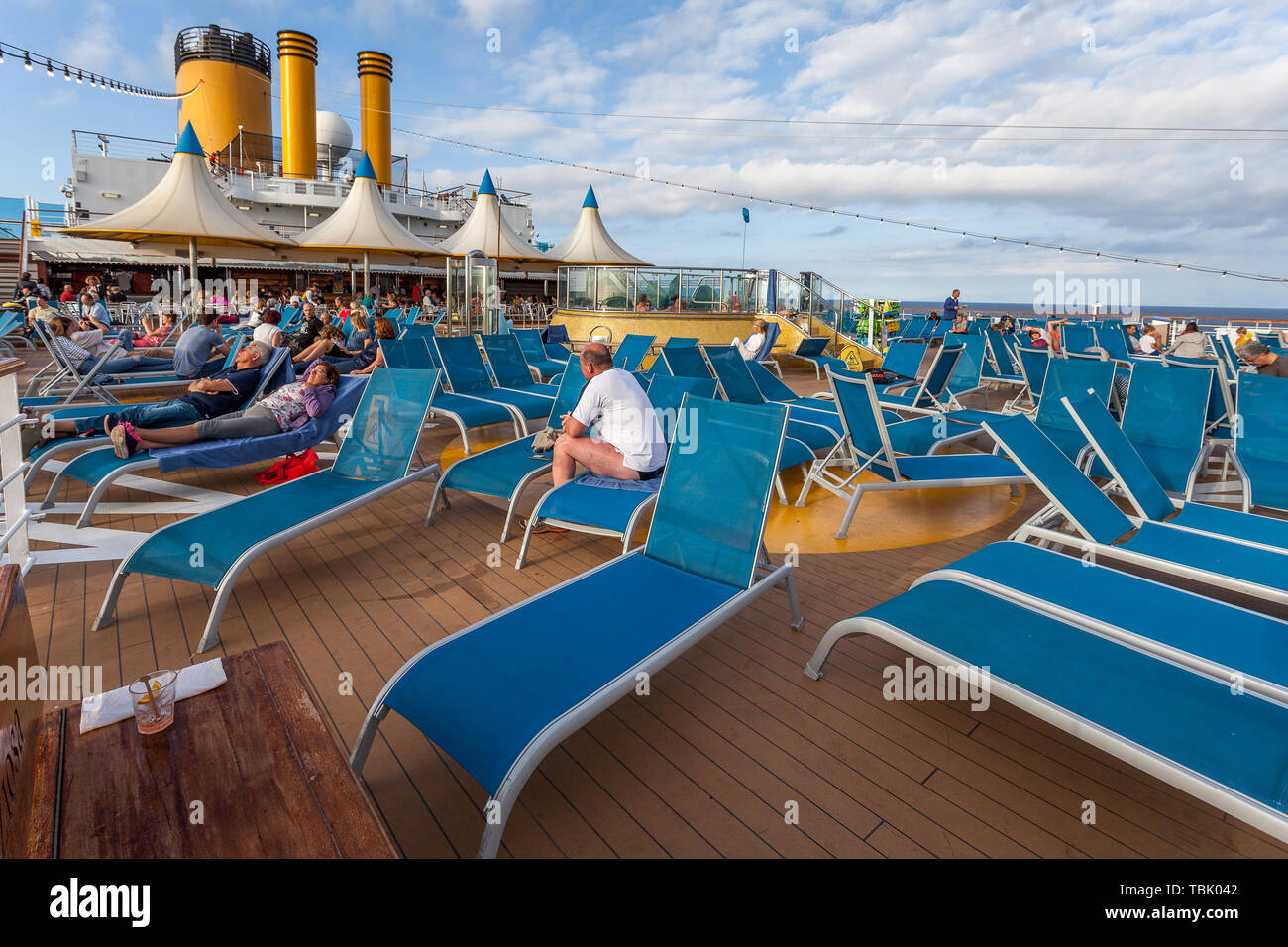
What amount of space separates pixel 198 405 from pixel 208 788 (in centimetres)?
443

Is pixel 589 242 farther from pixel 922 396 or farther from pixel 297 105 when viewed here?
pixel 297 105

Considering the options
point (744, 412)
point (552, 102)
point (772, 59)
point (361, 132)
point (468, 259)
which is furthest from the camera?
point (361, 132)

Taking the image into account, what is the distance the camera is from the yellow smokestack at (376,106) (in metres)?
26.2

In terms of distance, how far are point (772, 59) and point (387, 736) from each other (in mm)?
15977

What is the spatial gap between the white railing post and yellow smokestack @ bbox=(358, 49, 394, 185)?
2639cm

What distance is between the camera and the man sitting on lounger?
14.7 feet

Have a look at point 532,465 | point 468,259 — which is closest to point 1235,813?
point 532,465

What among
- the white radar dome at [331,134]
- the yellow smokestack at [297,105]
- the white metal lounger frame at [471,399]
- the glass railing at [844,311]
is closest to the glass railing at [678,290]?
the glass railing at [844,311]

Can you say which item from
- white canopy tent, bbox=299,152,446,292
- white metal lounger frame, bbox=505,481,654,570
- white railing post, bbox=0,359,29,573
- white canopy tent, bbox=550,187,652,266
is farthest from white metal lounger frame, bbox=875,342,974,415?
white canopy tent, bbox=550,187,652,266

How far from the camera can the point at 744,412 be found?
9.59 feet

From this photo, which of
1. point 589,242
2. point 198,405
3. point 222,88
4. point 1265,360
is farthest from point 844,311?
point 222,88

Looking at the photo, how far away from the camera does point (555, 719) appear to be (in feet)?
5.55

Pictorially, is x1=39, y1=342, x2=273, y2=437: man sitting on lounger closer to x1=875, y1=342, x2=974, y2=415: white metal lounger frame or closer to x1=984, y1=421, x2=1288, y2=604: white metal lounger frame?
x1=875, y1=342, x2=974, y2=415: white metal lounger frame
